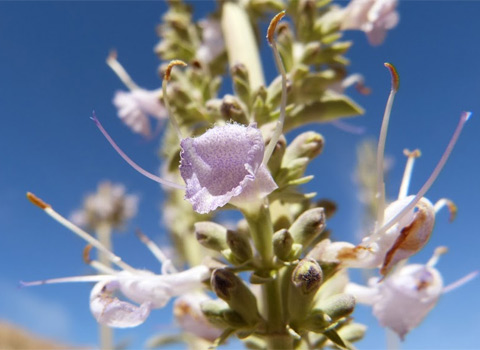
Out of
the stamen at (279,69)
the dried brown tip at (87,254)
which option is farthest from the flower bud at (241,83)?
the dried brown tip at (87,254)

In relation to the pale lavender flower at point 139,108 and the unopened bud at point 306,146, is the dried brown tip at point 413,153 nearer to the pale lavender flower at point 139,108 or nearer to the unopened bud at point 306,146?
the unopened bud at point 306,146

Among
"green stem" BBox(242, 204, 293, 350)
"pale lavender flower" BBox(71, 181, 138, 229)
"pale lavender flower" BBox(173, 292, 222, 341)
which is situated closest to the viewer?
"green stem" BBox(242, 204, 293, 350)

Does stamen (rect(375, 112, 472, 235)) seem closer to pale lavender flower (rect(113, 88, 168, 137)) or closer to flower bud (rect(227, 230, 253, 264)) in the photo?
Answer: flower bud (rect(227, 230, 253, 264))

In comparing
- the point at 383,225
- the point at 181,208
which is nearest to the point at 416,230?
the point at 383,225

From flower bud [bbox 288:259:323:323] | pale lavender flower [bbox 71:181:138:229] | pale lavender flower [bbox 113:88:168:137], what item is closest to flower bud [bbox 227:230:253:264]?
flower bud [bbox 288:259:323:323]

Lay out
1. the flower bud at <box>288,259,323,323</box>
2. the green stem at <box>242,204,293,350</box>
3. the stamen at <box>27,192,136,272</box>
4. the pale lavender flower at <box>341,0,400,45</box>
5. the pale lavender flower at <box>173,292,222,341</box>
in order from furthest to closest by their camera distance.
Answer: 1. the pale lavender flower at <box>341,0,400,45</box>
2. the pale lavender flower at <box>173,292,222,341</box>
3. the stamen at <box>27,192,136,272</box>
4. the green stem at <box>242,204,293,350</box>
5. the flower bud at <box>288,259,323,323</box>
